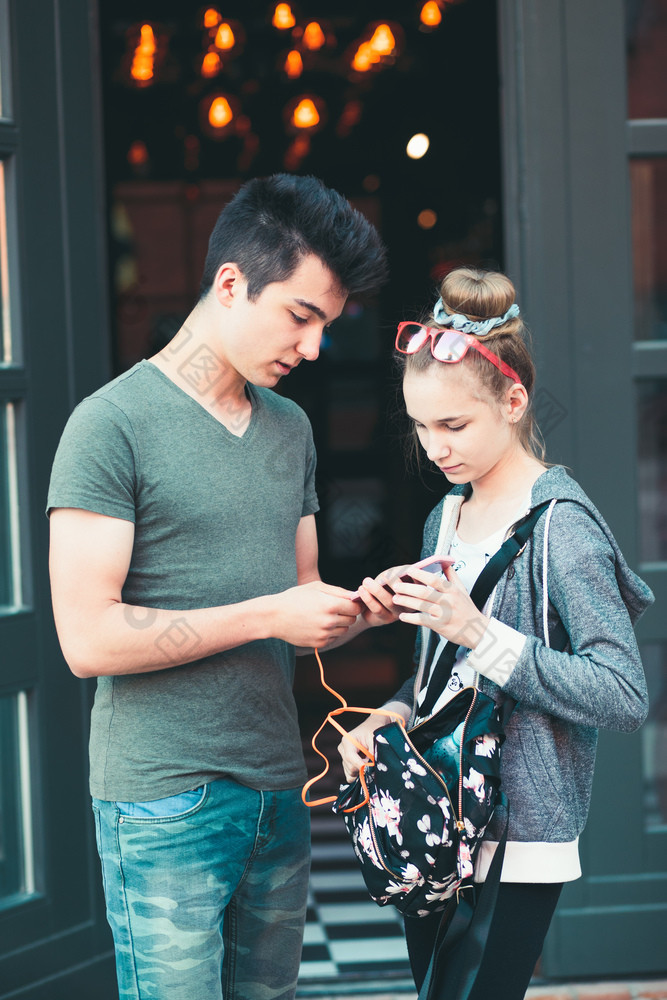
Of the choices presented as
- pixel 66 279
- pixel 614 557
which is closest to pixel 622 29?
pixel 66 279

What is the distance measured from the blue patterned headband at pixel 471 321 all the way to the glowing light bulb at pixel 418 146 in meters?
5.29

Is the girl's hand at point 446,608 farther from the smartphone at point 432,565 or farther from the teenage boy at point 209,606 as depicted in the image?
the teenage boy at point 209,606

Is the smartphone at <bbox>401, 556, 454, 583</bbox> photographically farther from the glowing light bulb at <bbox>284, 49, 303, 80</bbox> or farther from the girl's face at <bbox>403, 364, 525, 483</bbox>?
the glowing light bulb at <bbox>284, 49, 303, 80</bbox>

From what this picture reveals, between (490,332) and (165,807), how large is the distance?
0.94 m

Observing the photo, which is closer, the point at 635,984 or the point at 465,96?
the point at 635,984

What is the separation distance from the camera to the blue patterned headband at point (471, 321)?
1.64m

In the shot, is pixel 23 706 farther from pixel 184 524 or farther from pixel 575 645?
pixel 575 645

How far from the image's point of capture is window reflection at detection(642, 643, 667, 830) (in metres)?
2.83

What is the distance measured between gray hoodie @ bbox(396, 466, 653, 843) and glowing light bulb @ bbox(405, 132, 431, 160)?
5454 mm

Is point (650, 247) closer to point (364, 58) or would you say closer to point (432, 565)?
point (432, 565)

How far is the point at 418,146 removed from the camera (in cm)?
662

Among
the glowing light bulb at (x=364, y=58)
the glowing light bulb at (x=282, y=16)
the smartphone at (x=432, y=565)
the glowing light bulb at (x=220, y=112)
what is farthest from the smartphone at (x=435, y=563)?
the glowing light bulb at (x=220, y=112)

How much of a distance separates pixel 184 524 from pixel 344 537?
225 inches

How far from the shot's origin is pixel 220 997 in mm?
1672
